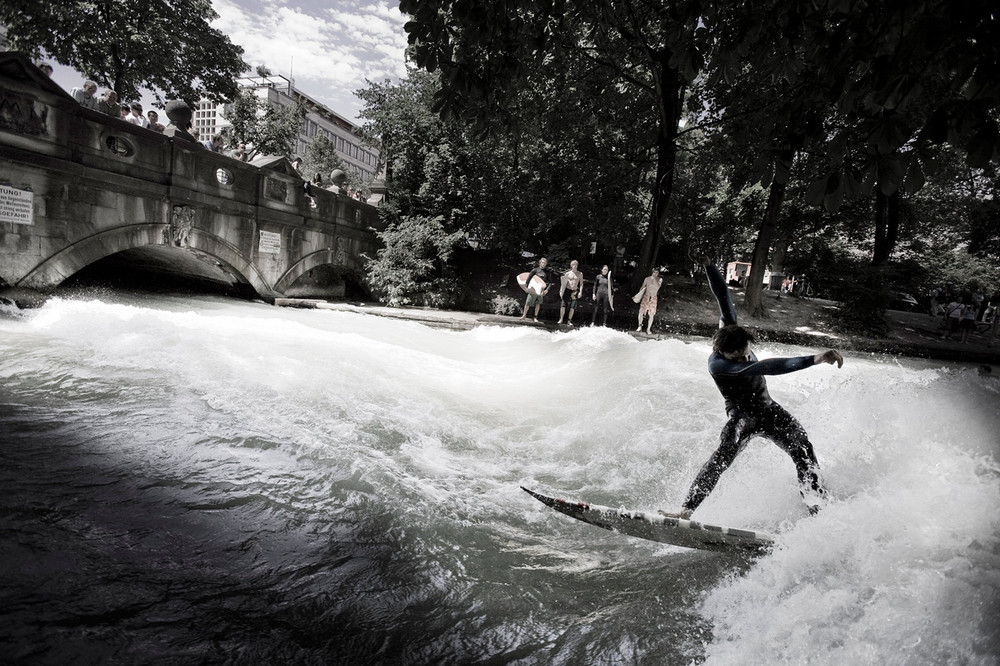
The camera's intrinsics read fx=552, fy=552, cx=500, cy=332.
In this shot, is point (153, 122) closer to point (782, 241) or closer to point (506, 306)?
point (506, 306)

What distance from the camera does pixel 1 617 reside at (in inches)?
106

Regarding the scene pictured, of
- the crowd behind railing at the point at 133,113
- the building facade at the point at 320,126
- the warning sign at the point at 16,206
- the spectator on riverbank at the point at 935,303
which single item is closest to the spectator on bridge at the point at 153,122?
the crowd behind railing at the point at 133,113

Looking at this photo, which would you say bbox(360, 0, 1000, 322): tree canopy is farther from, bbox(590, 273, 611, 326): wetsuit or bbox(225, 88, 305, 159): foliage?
bbox(225, 88, 305, 159): foliage

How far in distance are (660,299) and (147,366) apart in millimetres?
17543

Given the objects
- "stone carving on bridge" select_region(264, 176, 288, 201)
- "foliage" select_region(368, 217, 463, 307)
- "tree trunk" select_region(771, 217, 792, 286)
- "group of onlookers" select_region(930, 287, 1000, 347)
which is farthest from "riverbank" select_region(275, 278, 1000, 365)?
"stone carving on bridge" select_region(264, 176, 288, 201)

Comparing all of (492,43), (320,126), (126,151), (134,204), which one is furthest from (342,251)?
(320,126)

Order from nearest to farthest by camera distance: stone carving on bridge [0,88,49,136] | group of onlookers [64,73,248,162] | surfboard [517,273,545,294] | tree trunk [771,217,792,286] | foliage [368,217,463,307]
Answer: stone carving on bridge [0,88,49,136]
group of onlookers [64,73,248,162]
surfboard [517,273,545,294]
foliage [368,217,463,307]
tree trunk [771,217,792,286]

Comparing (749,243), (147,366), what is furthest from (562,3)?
(749,243)

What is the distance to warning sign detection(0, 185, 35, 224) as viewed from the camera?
34.3ft

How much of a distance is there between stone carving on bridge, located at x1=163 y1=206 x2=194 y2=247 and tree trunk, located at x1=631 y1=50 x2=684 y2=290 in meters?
13.4

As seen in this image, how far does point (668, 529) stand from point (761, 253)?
17.8 m

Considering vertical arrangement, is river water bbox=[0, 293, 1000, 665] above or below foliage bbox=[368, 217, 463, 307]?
below

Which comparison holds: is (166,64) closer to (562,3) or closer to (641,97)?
(641,97)

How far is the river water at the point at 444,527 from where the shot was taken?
2863 millimetres
